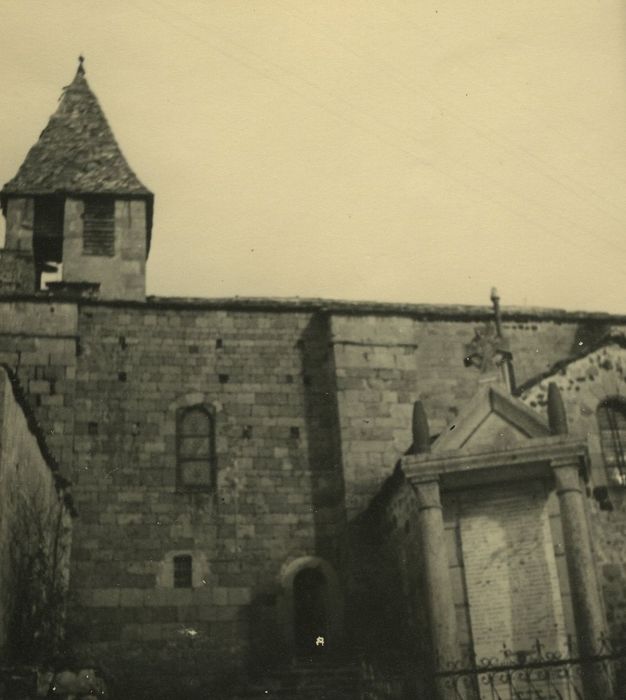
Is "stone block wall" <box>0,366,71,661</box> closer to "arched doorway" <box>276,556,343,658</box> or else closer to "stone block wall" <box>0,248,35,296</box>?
"arched doorway" <box>276,556,343,658</box>

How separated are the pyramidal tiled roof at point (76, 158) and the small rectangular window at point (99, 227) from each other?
10.9 inches

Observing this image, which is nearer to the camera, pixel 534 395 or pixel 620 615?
pixel 620 615

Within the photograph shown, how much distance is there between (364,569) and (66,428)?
19.5 ft

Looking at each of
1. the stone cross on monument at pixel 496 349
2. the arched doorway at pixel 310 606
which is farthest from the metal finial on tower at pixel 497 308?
the arched doorway at pixel 310 606

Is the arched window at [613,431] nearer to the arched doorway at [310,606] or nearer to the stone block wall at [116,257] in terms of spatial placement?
the arched doorway at [310,606]

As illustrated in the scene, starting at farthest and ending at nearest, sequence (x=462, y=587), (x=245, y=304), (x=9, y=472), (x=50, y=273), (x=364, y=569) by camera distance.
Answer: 1. (x=50, y=273)
2. (x=245, y=304)
3. (x=364, y=569)
4. (x=462, y=587)
5. (x=9, y=472)

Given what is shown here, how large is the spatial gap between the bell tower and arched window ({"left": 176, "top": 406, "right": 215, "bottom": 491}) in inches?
105

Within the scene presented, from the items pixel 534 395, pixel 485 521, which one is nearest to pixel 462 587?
pixel 485 521

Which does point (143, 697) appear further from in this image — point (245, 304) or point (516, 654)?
point (245, 304)

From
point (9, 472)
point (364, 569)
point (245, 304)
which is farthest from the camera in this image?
point (245, 304)

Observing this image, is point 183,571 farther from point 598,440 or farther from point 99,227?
point 99,227

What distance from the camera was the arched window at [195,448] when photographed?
2092 centimetres

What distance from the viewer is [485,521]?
54.9ft

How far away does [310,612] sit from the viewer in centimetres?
2042
